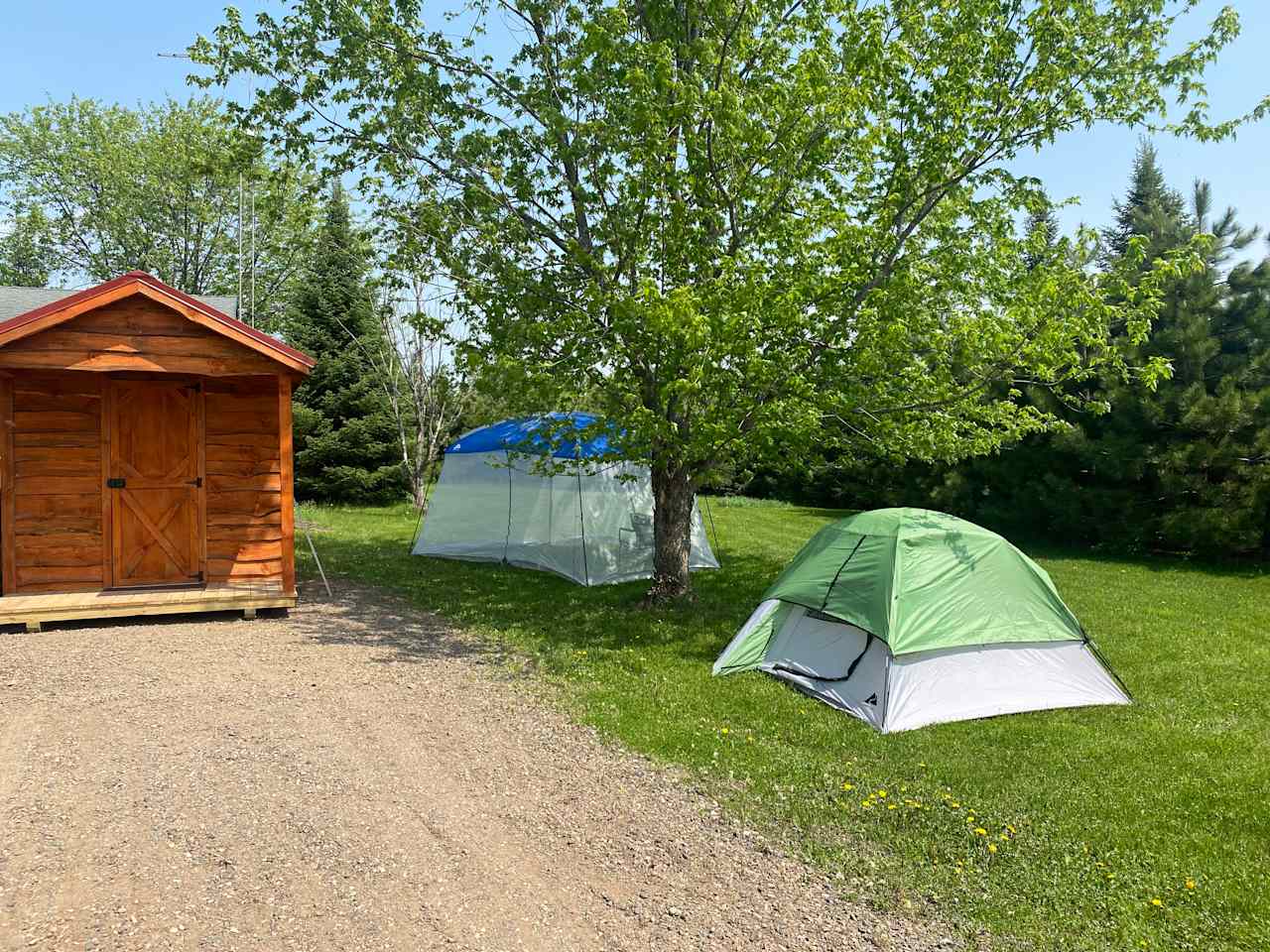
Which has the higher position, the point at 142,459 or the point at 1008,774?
the point at 142,459

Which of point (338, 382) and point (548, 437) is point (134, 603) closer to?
point (548, 437)

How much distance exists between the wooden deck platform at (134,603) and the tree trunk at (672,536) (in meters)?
4.14

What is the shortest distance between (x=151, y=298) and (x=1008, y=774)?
8.39m

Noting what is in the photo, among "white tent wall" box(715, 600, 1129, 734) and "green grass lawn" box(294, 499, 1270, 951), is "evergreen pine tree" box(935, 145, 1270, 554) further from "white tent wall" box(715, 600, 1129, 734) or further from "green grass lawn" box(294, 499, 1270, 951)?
"white tent wall" box(715, 600, 1129, 734)

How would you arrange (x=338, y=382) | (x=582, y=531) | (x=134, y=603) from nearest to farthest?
(x=134, y=603)
(x=582, y=531)
(x=338, y=382)

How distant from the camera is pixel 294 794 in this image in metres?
4.32

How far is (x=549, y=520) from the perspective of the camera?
12.2 metres

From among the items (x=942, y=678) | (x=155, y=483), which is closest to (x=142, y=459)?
(x=155, y=483)

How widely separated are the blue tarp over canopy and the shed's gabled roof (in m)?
2.60

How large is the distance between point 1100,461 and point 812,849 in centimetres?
1312

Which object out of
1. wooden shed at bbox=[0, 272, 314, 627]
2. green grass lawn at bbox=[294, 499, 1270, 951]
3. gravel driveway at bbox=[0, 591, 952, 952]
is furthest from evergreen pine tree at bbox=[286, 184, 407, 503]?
gravel driveway at bbox=[0, 591, 952, 952]

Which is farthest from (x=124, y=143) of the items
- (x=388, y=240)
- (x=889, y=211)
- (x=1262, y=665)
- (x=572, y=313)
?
(x=1262, y=665)

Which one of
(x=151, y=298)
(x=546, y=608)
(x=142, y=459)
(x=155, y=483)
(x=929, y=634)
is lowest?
(x=546, y=608)

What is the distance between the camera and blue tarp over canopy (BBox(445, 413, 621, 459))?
8.35 meters
